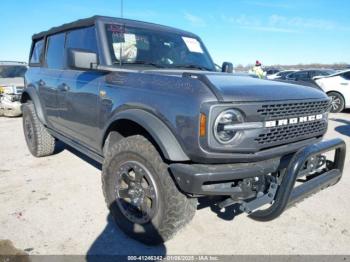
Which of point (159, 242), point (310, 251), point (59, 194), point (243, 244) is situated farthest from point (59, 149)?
point (310, 251)

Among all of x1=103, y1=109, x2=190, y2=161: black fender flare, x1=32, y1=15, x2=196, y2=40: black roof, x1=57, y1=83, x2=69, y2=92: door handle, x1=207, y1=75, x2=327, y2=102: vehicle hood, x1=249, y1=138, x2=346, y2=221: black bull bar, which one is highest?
x1=32, y1=15, x2=196, y2=40: black roof

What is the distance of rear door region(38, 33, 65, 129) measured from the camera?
4.10 m

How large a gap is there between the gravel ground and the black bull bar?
1.82 feet

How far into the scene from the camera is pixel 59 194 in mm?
3658

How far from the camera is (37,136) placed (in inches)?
191

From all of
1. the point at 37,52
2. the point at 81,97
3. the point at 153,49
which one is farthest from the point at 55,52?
the point at 153,49

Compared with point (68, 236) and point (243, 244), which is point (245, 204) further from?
point (68, 236)

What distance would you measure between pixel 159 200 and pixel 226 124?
2.74 ft

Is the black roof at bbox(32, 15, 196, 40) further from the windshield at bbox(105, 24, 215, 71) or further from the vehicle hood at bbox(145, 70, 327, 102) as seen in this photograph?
the vehicle hood at bbox(145, 70, 327, 102)

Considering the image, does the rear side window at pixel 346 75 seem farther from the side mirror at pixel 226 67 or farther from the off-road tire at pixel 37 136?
the off-road tire at pixel 37 136

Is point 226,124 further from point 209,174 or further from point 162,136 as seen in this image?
point 162,136

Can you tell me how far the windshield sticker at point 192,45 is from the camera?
3842 mm

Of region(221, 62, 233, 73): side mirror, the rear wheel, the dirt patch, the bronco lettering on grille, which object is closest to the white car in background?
the rear wheel

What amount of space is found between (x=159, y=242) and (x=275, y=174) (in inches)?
44.5
